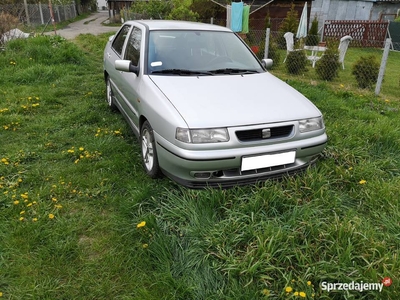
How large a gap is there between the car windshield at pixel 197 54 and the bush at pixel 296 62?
4.65 meters

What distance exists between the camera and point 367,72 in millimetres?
6812

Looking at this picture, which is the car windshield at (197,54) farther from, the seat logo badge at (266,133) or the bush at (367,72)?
the bush at (367,72)

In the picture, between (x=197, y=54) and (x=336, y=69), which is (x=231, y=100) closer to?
(x=197, y=54)

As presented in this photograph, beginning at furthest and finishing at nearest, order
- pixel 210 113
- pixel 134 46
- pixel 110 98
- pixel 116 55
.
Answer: pixel 110 98, pixel 116 55, pixel 134 46, pixel 210 113

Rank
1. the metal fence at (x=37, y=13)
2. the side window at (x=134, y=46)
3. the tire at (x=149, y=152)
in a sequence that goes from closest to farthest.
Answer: the tire at (x=149, y=152) < the side window at (x=134, y=46) < the metal fence at (x=37, y=13)

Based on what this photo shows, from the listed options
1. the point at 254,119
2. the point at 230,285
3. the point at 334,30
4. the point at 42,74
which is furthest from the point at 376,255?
the point at 334,30

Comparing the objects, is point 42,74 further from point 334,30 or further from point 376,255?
point 334,30

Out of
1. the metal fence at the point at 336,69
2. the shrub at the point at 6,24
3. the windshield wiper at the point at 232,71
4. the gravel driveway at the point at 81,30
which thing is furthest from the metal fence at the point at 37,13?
the windshield wiper at the point at 232,71

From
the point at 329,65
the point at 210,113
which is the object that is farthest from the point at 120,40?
the point at 329,65

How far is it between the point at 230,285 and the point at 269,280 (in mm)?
254

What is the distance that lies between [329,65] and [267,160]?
5.84 meters

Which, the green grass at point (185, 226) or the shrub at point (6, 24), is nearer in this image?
the green grass at point (185, 226)

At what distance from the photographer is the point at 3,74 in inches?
285

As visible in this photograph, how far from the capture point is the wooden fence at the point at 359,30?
629 inches
